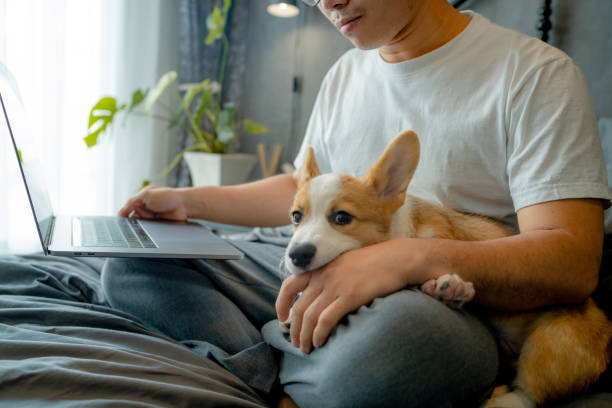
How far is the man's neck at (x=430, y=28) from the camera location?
122cm

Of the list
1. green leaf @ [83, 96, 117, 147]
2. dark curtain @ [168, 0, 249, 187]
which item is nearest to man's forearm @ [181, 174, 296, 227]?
green leaf @ [83, 96, 117, 147]

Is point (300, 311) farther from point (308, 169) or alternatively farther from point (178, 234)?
point (178, 234)

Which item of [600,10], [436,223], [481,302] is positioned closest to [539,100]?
[436,223]

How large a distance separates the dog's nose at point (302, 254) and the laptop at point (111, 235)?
151 mm

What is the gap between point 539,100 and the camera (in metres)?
1.01

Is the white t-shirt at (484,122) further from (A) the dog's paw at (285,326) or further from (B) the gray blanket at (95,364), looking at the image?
(A) the dog's paw at (285,326)

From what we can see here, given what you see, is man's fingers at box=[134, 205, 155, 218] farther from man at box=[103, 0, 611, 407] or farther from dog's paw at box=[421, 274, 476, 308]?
dog's paw at box=[421, 274, 476, 308]

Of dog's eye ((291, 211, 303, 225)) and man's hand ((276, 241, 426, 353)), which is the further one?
dog's eye ((291, 211, 303, 225))

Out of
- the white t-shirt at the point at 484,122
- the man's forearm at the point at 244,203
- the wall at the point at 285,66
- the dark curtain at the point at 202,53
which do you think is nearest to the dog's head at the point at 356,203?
the white t-shirt at the point at 484,122

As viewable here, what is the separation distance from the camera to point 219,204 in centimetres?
151

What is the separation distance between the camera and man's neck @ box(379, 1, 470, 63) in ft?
4.01

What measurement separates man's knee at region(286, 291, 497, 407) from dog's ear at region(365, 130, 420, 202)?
0.99 ft

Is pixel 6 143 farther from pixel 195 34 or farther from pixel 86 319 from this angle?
pixel 86 319

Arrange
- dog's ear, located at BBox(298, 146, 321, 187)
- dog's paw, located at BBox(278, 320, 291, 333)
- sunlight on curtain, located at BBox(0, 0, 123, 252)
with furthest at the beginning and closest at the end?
sunlight on curtain, located at BBox(0, 0, 123, 252) → dog's ear, located at BBox(298, 146, 321, 187) → dog's paw, located at BBox(278, 320, 291, 333)
